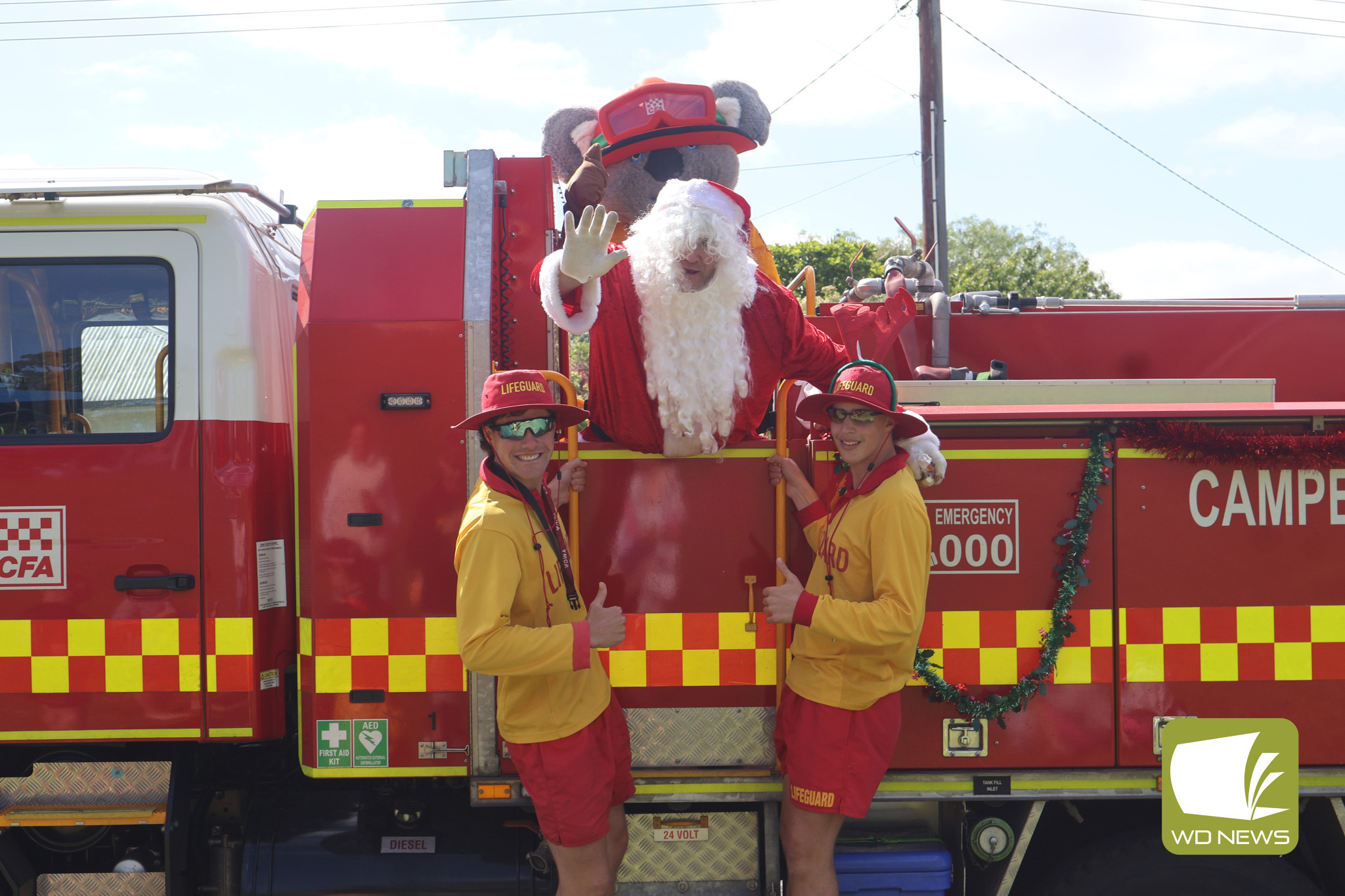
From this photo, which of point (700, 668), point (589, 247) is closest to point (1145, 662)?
point (700, 668)

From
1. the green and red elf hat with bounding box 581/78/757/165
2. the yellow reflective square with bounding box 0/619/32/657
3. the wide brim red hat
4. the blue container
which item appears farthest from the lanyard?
the green and red elf hat with bounding box 581/78/757/165

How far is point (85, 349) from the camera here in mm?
2959

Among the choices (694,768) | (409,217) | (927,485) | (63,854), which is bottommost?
(63,854)

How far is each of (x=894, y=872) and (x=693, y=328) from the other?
6.02ft

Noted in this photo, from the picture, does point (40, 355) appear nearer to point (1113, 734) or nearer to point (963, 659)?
point (963, 659)

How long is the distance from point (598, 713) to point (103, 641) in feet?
5.15

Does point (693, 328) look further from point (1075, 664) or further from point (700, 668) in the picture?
point (1075, 664)

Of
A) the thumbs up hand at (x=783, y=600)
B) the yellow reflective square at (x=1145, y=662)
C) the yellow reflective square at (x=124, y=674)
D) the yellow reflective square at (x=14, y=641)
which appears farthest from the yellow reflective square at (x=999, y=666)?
the yellow reflective square at (x=14, y=641)

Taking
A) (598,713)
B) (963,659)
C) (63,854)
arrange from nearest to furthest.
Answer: (598,713) → (963,659) → (63,854)

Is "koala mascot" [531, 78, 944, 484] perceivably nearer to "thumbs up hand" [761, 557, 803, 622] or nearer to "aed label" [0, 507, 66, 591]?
"thumbs up hand" [761, 557, 803, 622]

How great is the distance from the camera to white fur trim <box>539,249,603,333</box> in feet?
9.08

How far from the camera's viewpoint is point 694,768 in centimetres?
289

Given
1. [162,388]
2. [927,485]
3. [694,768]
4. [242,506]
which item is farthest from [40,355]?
[927,485]

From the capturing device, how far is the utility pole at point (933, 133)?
1294cm
